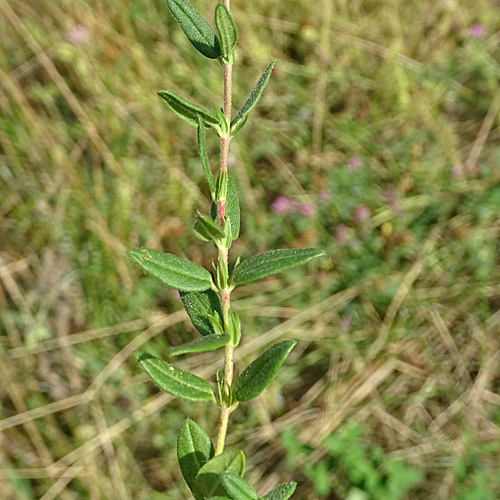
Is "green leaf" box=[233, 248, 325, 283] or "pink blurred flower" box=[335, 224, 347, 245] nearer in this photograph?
"green leaf" box=[233, 248, 325, 283]

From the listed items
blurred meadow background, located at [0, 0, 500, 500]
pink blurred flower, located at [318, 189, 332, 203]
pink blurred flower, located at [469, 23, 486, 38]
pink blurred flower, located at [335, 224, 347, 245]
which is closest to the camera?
blurred meadow background, located at [0, 0, 500, 500]

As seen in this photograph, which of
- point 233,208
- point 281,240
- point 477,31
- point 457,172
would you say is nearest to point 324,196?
point 281,240

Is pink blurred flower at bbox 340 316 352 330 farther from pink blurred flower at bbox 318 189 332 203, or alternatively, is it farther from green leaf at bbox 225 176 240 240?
green leaf at bbox 225 176 240 240

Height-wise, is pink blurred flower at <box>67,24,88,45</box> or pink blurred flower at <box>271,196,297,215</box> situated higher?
pink blurred flower at <box>67,24,88,45</box>

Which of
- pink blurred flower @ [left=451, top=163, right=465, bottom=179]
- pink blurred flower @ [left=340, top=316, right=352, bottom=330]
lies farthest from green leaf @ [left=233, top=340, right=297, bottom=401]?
pink blurred flower @ [left=451, top=163, right=465, bottom=179]

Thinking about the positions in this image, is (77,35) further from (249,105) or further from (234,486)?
(234,486)

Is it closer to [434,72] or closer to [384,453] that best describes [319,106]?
[434,72]

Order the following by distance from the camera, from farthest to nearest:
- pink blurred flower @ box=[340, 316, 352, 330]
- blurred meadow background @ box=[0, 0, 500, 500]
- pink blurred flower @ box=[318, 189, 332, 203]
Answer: pink blurred flower @ box=[318, 189, 332, 203]
pink blurred flower @ box=[340, 316, 352, 330]
blurred meadow background @ box=[0, 0, 500, 500]
